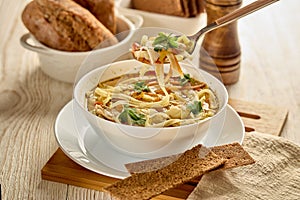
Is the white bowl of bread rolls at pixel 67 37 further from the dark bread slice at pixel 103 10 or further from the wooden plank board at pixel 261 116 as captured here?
the wooden plank board at pixel 261 116

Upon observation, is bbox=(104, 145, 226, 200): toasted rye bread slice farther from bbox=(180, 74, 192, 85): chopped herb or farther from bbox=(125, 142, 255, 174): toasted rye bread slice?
bbox=(180, 74, 192, 85): chopped herb

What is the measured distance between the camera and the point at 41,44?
2.03m

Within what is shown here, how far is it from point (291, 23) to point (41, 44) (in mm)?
1026

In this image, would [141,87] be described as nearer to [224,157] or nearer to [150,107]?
[150,107]

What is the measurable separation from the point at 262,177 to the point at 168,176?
0.71ft

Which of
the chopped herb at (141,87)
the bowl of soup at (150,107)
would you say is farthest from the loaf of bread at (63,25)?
the chopped herb at (141,87)

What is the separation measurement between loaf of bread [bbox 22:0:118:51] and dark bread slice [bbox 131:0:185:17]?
0.93ft

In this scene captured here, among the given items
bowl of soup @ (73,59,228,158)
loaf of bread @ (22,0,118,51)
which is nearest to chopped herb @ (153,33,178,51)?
bowl of soup @ (73,59,228,158)

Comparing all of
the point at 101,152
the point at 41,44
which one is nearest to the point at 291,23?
the point at 41,44

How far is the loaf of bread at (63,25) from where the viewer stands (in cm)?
200

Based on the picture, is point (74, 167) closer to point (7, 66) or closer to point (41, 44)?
point (41, 44)

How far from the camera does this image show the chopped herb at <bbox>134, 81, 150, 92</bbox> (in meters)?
1.67

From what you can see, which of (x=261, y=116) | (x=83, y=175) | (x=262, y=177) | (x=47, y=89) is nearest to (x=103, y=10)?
(x=47, y=89)

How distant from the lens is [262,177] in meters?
1.55
